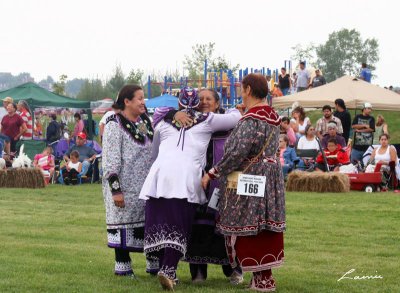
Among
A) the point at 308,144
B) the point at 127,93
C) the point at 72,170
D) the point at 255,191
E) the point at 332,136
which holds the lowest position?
the point at 72,170

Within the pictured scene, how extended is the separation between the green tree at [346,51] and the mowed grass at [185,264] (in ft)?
273

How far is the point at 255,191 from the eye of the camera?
6.57 meters

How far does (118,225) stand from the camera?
7.18 metres

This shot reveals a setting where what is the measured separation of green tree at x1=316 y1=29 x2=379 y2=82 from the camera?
98188 millimetres

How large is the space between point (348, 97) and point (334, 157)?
5.44m

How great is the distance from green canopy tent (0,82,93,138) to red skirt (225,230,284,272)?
18.0m

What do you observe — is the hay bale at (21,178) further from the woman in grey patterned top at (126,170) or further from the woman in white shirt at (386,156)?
the woman in grey patterned top at (126,170)

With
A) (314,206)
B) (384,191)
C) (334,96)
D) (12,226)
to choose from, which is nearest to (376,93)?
(334,96)

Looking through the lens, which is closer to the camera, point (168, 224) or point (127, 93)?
point (168, 224)

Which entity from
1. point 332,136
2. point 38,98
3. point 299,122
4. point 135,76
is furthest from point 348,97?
point 135,76

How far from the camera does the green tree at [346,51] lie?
98.2 m

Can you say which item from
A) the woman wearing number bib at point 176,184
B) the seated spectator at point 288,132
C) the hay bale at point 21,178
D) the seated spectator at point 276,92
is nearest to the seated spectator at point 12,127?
the hay bale at point 21,178

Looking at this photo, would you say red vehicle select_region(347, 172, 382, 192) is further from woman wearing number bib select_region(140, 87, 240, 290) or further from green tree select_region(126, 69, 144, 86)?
green tree select_region(126, 69, 144, 86)

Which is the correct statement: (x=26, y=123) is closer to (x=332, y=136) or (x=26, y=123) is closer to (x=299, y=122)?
(x=299, y=122)
